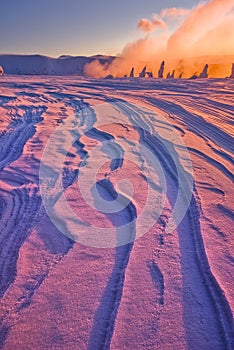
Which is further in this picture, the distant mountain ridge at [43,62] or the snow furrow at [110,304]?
the distant mountain ridge at [43,62]

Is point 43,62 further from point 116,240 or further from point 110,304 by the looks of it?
point 110,304

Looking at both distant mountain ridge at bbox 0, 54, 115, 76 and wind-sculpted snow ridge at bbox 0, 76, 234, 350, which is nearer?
wind-sculpted snow ridge at bbox 0, 76, 234, 350

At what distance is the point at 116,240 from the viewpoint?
268 centimetres

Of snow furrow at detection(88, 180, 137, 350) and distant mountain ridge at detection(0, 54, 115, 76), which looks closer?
snow furrow at detection(88, 180, 137, 350)

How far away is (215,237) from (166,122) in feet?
13.9

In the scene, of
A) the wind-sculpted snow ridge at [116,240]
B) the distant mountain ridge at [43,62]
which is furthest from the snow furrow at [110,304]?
the distant mountain ridge at [43,62]

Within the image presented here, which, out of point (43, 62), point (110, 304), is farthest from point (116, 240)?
point (43, 62)

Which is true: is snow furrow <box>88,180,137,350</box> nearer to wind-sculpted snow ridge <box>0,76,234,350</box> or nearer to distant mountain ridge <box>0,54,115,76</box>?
wind-sculpted snow ridge <box>0,76,234,350</box>

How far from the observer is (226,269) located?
2307mm

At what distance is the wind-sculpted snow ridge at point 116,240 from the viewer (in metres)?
1.86

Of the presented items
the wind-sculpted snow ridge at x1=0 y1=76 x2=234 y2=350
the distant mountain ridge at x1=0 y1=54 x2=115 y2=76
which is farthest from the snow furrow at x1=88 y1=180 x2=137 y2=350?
the distant mountain ridge at x1=0 y1=54 x2=115 y2=76

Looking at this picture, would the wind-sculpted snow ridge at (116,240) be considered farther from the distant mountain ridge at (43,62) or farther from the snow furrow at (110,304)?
the distant mountain ridge at (43,62)

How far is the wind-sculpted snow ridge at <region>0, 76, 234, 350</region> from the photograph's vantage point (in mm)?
1858


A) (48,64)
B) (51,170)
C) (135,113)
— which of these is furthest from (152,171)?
(48,64)
